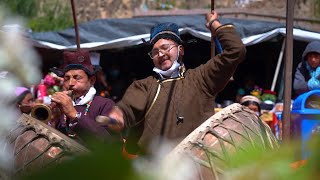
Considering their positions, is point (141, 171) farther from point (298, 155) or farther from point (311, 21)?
point (311, 21)

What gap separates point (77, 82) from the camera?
3.70 m

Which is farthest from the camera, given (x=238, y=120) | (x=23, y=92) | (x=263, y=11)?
(x=263, y=11)

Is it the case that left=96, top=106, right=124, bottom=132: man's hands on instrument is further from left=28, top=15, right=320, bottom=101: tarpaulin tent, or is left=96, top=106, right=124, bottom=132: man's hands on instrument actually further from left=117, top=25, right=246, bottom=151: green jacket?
left=28, top=15, right=320, bottom=101: tarpaulin tent

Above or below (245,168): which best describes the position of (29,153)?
below

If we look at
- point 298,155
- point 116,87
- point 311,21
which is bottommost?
point 116,87

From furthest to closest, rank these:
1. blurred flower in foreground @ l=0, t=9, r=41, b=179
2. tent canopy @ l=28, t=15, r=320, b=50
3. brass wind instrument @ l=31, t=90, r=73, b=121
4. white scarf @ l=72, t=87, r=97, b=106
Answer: tent canopy @ l=28, t=15, r=320, b=50 < white scarf @ l=72, t=87, r=97, b=106 < brass wind instrument @ l=31, t=90, r=73, b=121 < blurred flower in foreground @ l=0, t=9, r=41, b=179

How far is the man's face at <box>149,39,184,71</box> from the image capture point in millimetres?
3154

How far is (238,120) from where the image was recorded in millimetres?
2764

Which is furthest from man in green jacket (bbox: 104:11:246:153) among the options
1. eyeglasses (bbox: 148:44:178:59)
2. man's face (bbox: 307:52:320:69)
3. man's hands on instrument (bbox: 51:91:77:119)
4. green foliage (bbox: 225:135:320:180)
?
green foliage (bbox: 225:135:320:180)

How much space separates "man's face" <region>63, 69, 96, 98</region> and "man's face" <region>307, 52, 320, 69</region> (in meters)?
2.12

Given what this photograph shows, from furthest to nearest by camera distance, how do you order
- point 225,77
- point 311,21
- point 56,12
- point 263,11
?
point 56,12 < point 263,11 < point 311,21 < point 225,77

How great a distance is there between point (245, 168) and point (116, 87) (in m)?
9.24

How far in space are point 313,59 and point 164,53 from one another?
7.65 ft

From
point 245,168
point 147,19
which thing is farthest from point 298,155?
point 147,19
